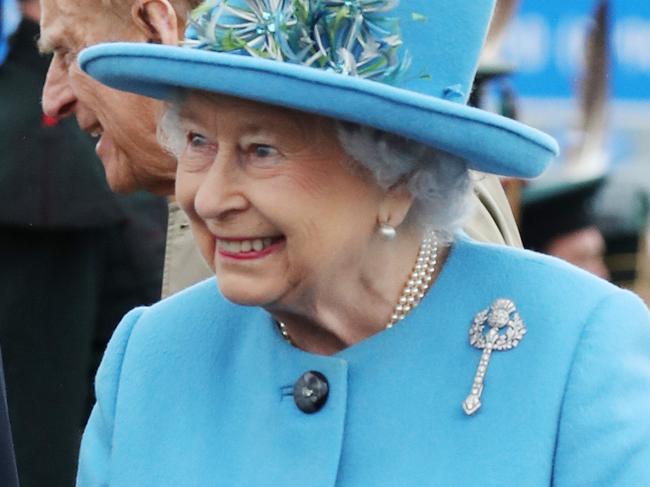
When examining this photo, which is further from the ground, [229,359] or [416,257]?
[416,257]

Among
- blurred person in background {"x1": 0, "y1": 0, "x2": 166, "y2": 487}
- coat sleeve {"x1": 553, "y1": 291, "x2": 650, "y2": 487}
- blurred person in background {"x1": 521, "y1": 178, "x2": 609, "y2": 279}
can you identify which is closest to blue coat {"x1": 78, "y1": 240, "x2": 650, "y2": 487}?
coat sleeve {"x1": 553, "y1": 291, "x2": 650, "y2": 487}

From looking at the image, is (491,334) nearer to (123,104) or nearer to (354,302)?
(354,302)

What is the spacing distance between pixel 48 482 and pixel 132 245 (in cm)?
76

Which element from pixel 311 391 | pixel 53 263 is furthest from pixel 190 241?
pixel 53 263

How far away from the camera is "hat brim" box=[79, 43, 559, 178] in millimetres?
2855

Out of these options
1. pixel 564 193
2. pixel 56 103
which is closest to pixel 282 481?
pixel 56 103

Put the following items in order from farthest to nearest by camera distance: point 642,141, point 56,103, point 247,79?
point 642,141 < point 56,103 < point 247,79

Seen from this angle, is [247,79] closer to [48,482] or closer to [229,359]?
[229,359]

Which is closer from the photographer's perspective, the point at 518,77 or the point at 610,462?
the point at 610,462

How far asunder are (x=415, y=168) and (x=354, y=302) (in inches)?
10.3

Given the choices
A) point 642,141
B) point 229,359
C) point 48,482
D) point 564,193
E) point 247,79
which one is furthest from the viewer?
point 642,141

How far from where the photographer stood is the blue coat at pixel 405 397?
3012mm

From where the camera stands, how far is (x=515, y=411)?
3.06m

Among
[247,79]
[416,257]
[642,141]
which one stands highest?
[642,141]
